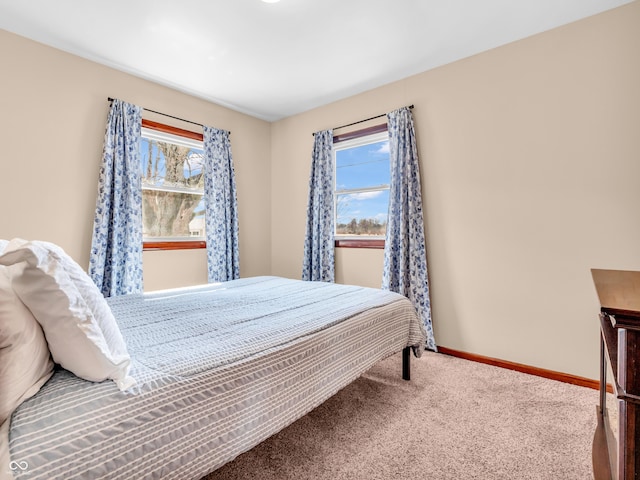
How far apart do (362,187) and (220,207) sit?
1688mm

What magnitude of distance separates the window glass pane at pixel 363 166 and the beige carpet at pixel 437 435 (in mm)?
2119

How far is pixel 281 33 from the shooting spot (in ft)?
8.18

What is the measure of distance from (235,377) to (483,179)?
2.60 metres

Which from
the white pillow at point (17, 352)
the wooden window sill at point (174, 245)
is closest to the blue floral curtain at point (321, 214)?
the wooden window sill at point (174, 245)

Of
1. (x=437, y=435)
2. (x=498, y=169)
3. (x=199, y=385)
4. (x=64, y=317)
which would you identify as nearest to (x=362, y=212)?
(x=498, y=169)

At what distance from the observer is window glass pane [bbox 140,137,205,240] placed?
10.8 feet

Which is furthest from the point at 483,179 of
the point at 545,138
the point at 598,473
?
the point at 598,473

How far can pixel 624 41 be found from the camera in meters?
2.19

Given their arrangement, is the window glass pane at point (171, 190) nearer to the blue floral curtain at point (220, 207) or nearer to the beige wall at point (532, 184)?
the blue floral curtain at point (220, 207)

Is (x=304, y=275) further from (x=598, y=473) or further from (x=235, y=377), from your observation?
(x=598, y=473)

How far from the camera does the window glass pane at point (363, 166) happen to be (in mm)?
3514

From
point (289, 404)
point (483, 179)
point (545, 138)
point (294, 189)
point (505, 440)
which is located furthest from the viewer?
point (294, 189)

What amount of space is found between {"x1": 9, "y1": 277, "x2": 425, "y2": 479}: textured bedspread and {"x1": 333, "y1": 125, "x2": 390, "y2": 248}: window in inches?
60.6

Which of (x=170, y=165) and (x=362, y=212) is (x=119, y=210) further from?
(x=362, y=212)
